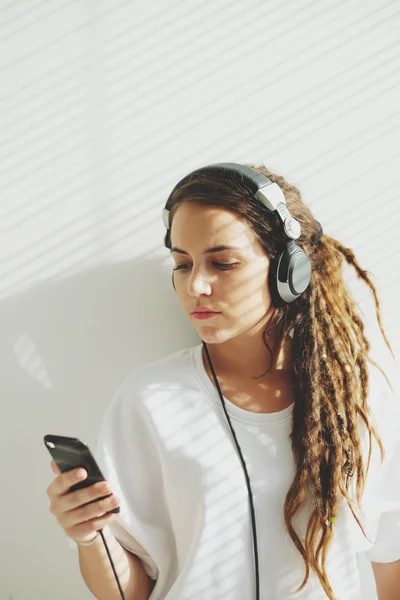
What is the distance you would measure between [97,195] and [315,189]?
46cm

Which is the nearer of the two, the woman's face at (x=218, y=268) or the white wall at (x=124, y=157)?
the woman's face at (x=218, y=268)

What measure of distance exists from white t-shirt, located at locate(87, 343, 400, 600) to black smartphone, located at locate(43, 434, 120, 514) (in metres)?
0.16

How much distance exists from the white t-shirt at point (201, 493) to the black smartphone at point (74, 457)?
16 cm

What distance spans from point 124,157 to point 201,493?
0.66 metres

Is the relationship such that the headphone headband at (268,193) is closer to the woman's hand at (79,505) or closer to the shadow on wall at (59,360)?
the shadow on wall at (59,360)

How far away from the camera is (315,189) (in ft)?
4.14

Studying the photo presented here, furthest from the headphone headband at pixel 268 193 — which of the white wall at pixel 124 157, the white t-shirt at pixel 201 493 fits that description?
the white t-shirt at pixel 201 493

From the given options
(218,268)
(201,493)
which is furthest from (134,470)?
(218,268)

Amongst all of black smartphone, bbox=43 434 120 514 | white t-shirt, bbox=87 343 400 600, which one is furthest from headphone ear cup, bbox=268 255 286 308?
black smartphone, bbox=43 434 120 514

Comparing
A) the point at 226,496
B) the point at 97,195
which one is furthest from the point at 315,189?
the point at 226,496

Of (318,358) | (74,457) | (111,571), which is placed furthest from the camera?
(318,358)

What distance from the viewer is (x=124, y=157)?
1183 mm

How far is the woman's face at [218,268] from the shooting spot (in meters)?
0.99

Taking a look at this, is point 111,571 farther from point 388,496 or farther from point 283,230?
point 283,230
